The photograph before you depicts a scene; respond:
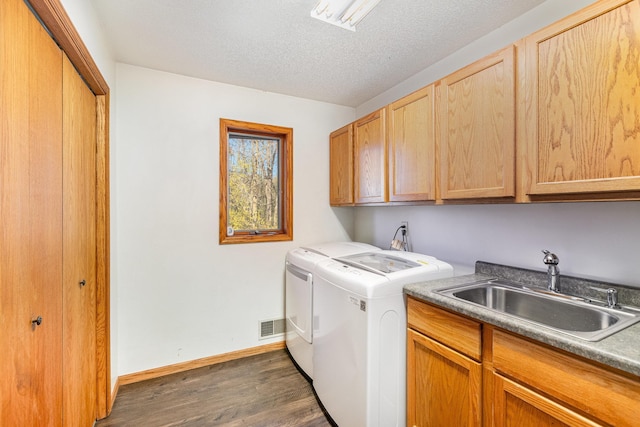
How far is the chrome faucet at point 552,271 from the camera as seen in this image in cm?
134

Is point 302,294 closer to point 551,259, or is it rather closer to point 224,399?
point 224,399

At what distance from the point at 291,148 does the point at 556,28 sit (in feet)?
6.57

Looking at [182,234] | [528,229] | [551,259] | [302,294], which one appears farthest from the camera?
[182,234]

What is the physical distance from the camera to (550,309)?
1.35m

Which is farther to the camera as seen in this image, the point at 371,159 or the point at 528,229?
the point at 371,159

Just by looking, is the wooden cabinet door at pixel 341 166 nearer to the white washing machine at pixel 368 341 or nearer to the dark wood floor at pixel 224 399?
the white washing machine at pixel 368 341

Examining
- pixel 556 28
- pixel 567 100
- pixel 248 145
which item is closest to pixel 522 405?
pixel 567 100

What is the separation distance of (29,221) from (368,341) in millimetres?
1484

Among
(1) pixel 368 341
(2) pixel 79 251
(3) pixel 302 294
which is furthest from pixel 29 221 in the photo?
(3) pixel 302 294

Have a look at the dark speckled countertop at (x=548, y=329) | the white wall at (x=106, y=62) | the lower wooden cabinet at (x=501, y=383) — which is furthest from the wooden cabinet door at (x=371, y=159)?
the white wall at (x=106, y=62)

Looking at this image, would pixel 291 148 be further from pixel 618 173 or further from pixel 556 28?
pixel 618 173

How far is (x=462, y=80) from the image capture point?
1521mm

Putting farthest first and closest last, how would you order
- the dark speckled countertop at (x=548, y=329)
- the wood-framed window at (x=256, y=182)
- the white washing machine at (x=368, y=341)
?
the wood-framed window at (x=256, y=182)
the white washing machine at (x=368, y=341)
the dark speckled countertop at (x=548, y=329)

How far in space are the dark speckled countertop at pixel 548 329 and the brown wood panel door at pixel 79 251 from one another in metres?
1.68
